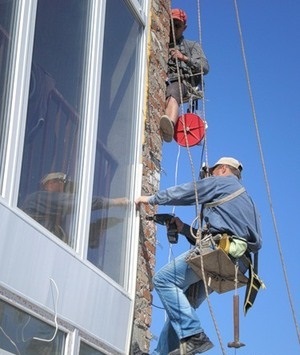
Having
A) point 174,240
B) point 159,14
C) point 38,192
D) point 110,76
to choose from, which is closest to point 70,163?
point 38,192

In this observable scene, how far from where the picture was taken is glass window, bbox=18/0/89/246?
508cm

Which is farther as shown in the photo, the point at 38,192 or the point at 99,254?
the point at 99,254

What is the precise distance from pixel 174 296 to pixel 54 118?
182 centimetres

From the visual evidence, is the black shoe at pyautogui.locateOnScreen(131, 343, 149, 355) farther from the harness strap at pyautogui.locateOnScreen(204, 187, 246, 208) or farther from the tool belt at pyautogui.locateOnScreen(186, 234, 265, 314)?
the harness strap at pyautogui.locateOnScreen(204, 187, 246, 208)

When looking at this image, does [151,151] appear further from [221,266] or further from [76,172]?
[76,172]

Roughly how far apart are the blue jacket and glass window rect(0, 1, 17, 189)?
2.02 meters

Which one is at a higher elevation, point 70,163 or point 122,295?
point 70,163

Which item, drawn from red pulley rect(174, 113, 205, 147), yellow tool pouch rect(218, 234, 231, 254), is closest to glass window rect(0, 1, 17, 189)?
yellow tool pouch rect(218, 234, 231, 254)

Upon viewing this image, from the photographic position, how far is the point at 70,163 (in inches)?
221

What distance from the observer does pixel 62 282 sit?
5.22m

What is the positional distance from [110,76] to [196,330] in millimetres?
2024

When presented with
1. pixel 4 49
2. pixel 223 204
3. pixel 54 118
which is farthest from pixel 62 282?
pixel 223 204

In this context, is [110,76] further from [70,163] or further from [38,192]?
[38,192]

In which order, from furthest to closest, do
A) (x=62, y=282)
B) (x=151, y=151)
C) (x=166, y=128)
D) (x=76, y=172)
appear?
(x=166, y=128) < (x=151, y=151) < (x=76, y=172) < (x=62, y=282)
